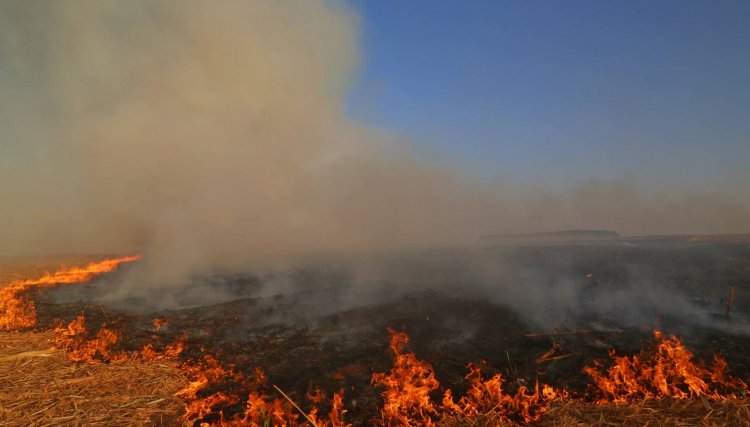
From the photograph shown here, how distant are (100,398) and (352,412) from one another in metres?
4.16

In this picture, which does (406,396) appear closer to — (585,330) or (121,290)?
(585,330)

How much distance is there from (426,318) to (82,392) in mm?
7831

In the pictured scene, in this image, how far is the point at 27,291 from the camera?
14.3 meters

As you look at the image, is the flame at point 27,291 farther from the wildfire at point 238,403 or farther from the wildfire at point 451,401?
the wildfire at point 451,401

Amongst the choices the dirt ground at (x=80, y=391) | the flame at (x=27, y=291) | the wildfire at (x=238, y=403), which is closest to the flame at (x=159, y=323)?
the dirt ground at (x=80, y=391)

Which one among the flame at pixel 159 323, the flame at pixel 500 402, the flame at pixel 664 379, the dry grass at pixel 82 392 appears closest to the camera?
the dry grass at pixel 82 392

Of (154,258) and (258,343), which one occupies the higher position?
(154,258)

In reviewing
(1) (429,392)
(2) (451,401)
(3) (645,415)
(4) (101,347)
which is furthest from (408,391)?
(4) (101,347)

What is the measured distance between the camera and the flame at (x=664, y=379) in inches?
225

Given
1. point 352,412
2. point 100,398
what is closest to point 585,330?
point 352,412

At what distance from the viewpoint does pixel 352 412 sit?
19.1 ft

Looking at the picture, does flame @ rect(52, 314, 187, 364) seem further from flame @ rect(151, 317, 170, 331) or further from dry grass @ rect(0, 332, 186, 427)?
flame @ rect(151, 317, 170, 331)

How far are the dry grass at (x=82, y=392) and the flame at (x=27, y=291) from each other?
9.36ft

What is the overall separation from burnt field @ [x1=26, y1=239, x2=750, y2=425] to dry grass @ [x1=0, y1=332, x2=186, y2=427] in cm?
73
